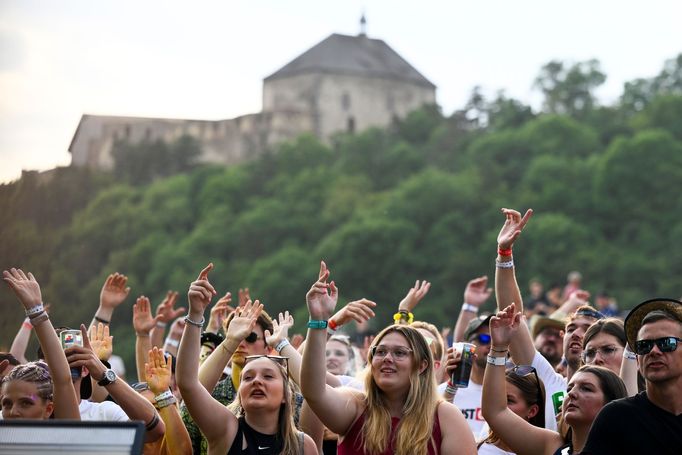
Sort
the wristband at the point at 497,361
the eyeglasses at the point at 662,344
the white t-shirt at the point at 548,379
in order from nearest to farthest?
1. the eyeglasses at the point at 662,344
2. the wristband at the point at 497,361
3. the white t-shirt at the point at 548,379

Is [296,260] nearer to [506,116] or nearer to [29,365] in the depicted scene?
[506,116]

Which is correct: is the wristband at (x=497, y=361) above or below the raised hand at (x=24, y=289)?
below

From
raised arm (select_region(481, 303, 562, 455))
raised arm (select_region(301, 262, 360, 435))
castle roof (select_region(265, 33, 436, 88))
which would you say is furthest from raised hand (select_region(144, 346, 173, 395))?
castle roof (select_region(265, 33, 436, 88))

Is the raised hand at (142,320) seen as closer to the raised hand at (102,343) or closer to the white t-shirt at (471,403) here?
the raised hand at (102,343)

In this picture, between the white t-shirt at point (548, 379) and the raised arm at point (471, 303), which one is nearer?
the white t-shirt at point (548, 379)

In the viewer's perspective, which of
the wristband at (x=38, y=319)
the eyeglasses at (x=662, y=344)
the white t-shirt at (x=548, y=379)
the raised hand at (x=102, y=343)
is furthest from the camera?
the raised hand at (x=102, y=343)

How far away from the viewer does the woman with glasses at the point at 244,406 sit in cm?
545

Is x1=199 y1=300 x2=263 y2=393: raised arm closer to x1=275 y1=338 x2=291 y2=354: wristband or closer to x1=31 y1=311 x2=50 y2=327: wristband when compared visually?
x1=275 y1=338 x2=291 y2=354: wristband

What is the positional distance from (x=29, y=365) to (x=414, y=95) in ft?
319

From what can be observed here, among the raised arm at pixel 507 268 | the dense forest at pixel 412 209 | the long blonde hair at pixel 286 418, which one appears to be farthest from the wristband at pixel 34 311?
the dense forest at pixel 412 209

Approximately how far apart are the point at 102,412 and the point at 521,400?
204cm

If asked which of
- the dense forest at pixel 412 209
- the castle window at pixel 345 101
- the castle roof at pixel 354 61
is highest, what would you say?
the castle roof at pixel 354 61

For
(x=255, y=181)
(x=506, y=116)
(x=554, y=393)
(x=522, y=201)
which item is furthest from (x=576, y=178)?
(x=554, y=393)

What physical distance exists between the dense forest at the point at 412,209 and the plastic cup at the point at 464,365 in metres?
39.1
